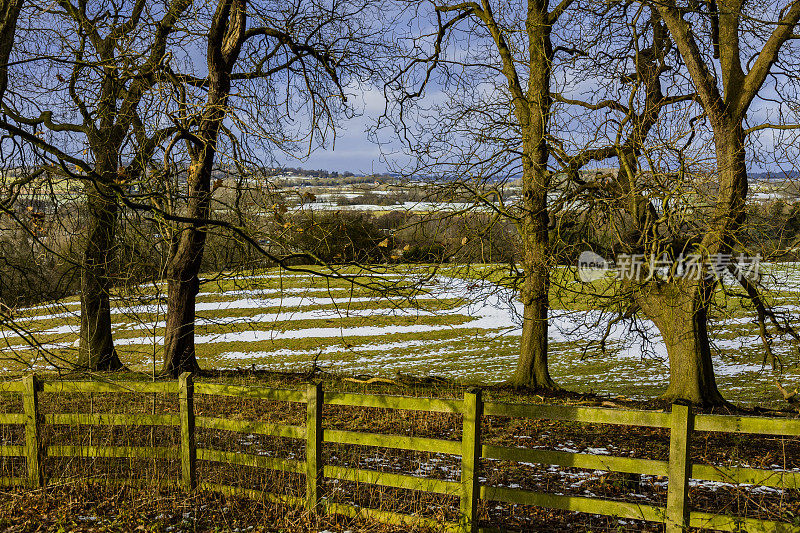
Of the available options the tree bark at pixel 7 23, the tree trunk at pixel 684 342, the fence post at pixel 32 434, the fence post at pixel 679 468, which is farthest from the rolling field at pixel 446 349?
the tree bark at pixel 7 23

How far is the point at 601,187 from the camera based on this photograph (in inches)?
438

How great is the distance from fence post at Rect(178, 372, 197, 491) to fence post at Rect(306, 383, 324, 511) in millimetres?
1474

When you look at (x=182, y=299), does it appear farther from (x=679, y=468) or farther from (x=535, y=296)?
(x=679, y=468)

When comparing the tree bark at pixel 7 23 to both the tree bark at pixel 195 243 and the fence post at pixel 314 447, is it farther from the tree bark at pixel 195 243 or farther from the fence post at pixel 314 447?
the tree bark at pixel 195 243

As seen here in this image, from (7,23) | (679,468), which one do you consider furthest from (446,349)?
(7,23)

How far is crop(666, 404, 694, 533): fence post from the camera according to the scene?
4.98 metres

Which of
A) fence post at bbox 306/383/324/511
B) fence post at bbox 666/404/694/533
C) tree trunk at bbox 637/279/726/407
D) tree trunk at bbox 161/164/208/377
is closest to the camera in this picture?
fence post at bbox 666/404/694/533

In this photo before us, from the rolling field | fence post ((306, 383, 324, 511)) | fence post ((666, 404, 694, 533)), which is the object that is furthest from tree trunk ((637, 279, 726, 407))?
fence post ((306, 383, 324, 511))

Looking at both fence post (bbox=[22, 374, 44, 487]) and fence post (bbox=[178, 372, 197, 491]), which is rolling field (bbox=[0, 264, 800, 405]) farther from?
fence post (bbox=[22, 374, 44, 487])

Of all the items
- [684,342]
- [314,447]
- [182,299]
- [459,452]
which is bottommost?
[314,447]

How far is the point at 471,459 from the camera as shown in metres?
5.46

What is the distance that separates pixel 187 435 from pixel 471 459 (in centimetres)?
321

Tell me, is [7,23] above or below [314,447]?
above

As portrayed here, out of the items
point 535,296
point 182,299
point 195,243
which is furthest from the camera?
point 182,299
